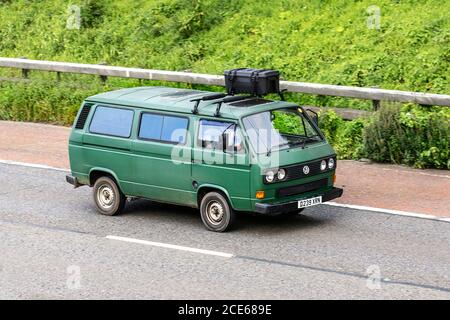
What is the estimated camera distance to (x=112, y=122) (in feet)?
47.1

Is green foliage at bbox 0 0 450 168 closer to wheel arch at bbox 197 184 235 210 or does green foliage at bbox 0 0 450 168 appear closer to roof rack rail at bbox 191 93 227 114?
roof rack rail at bbox 191 93 227 114

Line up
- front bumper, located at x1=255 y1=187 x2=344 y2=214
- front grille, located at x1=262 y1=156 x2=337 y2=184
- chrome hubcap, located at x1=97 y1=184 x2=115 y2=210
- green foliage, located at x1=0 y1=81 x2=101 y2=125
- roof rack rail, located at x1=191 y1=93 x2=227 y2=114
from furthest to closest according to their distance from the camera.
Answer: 1. green foliage, located at x1=0 y1=81 x2=101 y2=125
2. chrome hubcap, located at x1=97 y1=184 x2=115 y2=210
3. roof rack rail, located at x1=191 y1=93 x2=227 y2=114
4. front grille, located at x1=262 y1=156 x2=337 y2=184
5. front bumper, located at x1=255 y1=187 x2=344 y2=214

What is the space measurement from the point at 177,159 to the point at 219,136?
2.21 ft

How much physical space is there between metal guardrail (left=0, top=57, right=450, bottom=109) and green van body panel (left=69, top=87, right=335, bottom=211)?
2769 millimetres

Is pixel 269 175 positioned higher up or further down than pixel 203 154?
further down

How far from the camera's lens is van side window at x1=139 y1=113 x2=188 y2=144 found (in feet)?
45.0

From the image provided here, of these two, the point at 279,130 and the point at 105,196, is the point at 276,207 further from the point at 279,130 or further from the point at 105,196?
the point at 105,196

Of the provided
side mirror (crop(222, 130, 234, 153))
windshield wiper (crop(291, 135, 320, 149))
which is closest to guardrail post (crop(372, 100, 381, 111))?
windshield wiper (crop(291, 135, 320, 149))

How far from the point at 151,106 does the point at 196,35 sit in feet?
30.4

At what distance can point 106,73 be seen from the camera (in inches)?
815

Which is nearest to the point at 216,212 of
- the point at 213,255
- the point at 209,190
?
the point at 209,190

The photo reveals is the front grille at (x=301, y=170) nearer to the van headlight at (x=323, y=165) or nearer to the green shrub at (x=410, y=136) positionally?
the van headlight at (x=323, y=165)

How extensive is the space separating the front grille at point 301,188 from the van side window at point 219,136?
0.74m
